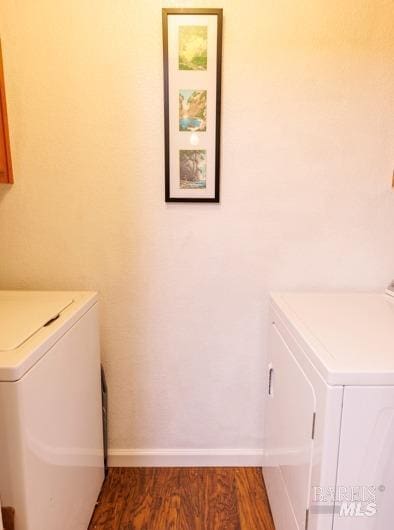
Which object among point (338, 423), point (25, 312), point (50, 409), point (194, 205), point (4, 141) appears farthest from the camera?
point (194, 205)

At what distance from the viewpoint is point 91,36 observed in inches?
54.2

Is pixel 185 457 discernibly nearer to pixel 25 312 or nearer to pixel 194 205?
pixel 25 312

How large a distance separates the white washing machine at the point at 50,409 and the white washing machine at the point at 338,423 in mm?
691

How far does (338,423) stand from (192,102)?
120 centimetres

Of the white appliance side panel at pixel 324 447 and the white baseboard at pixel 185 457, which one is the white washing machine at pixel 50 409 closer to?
the white baseboard at pixel 185 457

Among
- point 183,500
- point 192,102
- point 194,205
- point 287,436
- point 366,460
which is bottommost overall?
point 183,500

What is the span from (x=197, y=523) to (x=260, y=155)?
145cm

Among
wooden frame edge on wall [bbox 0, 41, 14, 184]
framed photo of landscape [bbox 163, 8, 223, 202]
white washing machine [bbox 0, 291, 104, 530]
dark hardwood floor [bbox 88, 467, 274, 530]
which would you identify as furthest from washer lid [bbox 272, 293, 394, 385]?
wooden frame edge on wall [bbox 0, 41, 14, 184]

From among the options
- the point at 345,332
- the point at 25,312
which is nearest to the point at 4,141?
the point at 25,312

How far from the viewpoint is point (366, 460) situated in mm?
862

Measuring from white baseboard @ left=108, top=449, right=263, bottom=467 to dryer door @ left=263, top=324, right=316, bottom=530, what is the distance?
0.12m

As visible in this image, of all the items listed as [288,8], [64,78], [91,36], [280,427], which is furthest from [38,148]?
[280,427]

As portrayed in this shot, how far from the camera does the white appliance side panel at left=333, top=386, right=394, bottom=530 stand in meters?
0.84

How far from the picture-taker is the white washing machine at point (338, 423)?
0.84 meters
